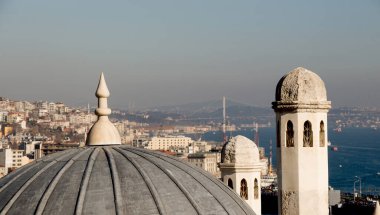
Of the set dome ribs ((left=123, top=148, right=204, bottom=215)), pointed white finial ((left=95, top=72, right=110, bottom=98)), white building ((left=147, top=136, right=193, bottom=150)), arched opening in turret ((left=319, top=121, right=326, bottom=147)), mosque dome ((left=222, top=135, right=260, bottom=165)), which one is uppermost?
white building ((left=147, top=136, right=193, bottom=150))

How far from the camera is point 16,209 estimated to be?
20.8 ft

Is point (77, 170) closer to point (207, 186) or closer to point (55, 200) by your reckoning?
point (55, 200)

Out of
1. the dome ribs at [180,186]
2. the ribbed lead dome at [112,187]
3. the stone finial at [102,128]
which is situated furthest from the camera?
the stone finial at [102,128]

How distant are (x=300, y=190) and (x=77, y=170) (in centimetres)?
419

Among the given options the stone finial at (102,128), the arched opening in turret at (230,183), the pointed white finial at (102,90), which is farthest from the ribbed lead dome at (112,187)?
the arched opening in turret at (230,183)

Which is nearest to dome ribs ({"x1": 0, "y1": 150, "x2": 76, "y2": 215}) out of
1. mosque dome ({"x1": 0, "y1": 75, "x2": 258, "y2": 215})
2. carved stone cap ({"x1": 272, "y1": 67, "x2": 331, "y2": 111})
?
mosque dome ({"x1": 0, "y1": 75, "x2": 258, "y2": 215})

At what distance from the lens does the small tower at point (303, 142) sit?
1005 centimetres

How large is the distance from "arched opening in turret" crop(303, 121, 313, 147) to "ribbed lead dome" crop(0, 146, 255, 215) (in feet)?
9.46

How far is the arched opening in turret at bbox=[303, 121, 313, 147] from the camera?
33.1 ft

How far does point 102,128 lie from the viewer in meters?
7.48

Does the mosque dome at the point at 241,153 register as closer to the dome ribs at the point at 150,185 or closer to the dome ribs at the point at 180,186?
the dome ribs at the point at 180,186

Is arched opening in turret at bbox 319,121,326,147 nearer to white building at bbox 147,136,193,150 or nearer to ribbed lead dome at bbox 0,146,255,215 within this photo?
ribbed lead dome at bbox 0,146,255,215

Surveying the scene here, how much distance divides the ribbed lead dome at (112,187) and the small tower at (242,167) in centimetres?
453

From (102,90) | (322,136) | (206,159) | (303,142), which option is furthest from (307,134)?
(206,159)
